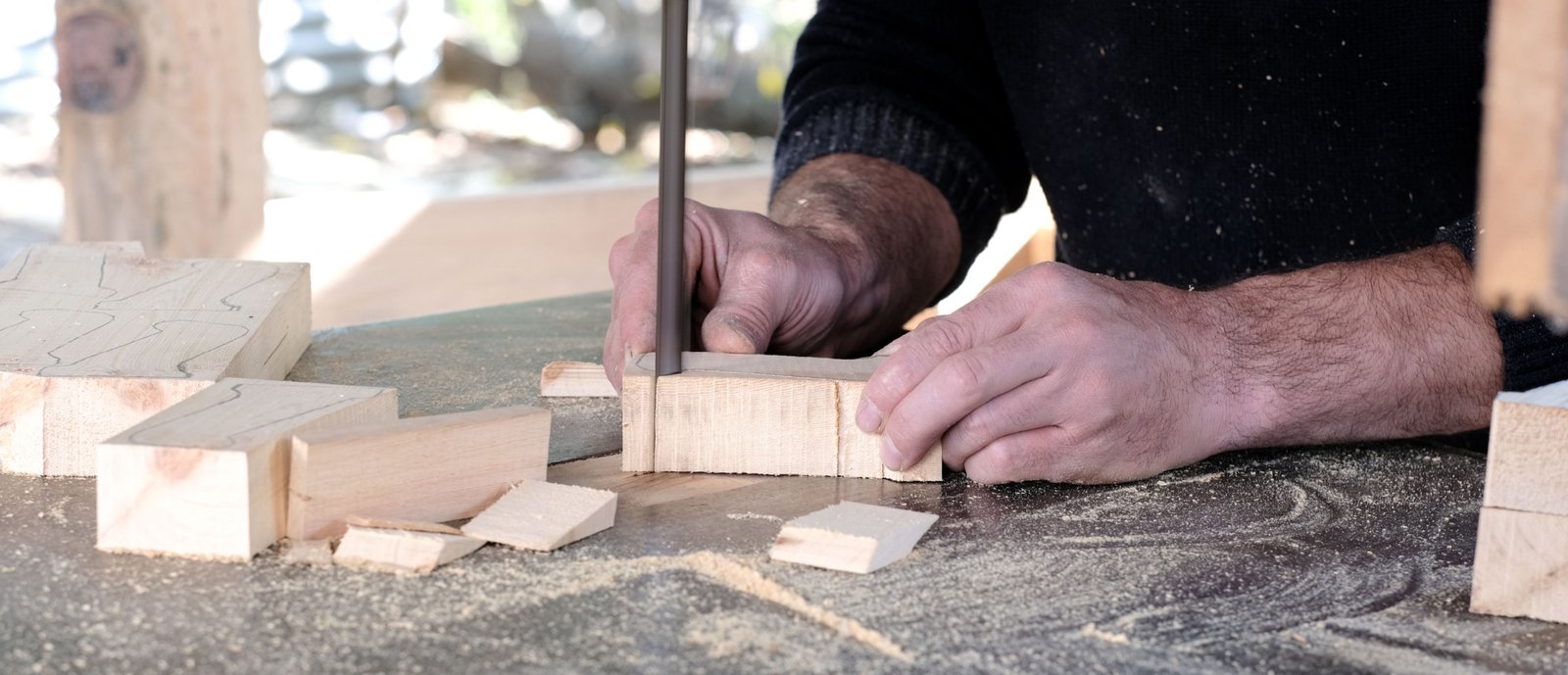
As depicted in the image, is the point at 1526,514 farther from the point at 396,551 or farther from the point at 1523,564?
the point at 396,551

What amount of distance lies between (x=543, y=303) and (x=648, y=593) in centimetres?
109

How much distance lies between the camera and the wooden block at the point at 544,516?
908 millimetres

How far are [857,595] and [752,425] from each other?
0.27 m

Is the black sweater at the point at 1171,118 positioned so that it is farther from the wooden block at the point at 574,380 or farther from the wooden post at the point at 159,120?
the wooden post at the point at 159,120

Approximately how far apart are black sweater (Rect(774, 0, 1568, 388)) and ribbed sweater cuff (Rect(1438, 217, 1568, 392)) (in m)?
0.28

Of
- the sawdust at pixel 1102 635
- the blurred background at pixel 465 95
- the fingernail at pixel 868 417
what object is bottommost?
the sawdust at pixel 1102 635

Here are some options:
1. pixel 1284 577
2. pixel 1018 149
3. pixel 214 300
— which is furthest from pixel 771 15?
pixel 1284 577

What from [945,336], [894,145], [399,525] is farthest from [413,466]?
[894,145]

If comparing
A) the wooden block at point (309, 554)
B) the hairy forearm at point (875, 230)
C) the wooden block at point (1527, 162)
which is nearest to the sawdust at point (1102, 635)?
the wooden block at point (1527, 162)

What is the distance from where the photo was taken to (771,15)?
6496mm

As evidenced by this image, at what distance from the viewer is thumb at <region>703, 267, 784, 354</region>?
1.18 m

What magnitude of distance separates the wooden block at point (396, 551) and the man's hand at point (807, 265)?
337 millimetres

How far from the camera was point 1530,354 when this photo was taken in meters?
1.15

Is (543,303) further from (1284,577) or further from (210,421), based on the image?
(1284,577)
